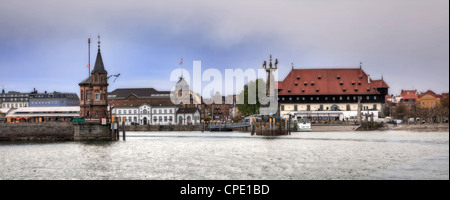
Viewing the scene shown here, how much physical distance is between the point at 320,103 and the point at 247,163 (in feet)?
279

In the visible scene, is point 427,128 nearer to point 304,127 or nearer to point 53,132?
point 304,127

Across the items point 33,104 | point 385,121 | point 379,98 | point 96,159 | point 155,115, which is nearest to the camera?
point 96,159

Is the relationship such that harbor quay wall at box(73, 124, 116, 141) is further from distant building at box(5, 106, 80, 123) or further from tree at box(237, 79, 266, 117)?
distant building at box(5, 106, 80, 123)

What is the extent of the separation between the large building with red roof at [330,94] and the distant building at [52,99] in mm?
88944

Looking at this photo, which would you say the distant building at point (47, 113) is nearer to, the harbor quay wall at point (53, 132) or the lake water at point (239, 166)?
the harbor quay wall at point (53, 132)

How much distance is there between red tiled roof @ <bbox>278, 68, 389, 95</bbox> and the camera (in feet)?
380

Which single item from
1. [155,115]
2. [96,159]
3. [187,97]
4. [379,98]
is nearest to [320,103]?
[379,98]

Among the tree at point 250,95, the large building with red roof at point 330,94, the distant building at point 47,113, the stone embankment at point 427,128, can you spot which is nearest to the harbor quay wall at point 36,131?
the tree at point 250,95

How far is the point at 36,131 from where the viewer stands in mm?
66562

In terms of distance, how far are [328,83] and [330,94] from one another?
11.7 ft

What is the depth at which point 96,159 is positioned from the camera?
38.1 meters

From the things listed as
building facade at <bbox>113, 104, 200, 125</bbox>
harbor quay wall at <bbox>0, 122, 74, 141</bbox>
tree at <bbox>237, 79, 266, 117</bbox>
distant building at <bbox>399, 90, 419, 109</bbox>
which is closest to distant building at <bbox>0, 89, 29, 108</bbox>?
building facade at <bbox>113, 104, 200, 125</bbox>

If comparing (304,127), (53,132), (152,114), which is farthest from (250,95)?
(53,132)
